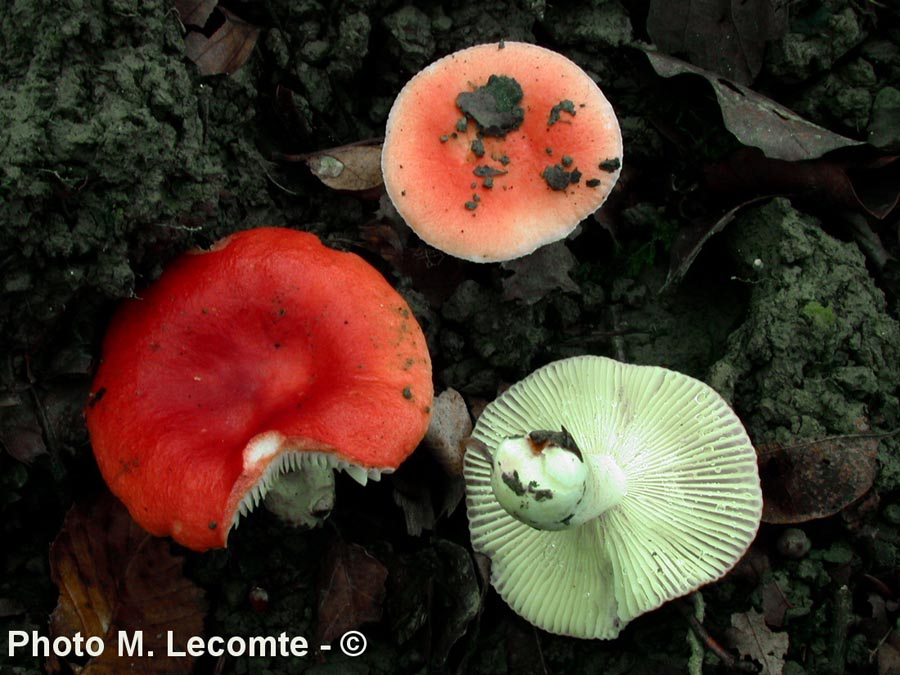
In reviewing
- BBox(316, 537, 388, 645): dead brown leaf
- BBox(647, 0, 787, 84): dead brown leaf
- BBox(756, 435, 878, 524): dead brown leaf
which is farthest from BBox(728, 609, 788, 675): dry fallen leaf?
BBox(647, 0, 787, 84): dead brown leaf

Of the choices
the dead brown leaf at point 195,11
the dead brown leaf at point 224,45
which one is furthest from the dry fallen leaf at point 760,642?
the dead brown leaf at point 195,11

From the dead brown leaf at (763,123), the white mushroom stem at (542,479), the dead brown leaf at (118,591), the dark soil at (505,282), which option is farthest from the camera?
the dead brown leaf at (763,123)

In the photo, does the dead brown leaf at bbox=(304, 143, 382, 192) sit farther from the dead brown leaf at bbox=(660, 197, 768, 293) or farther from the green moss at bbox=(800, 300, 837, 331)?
the green moss at bbox=(800, 300, 837, 331)

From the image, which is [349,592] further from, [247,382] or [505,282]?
[505,282]

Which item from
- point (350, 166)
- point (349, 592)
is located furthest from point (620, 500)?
point (350, 166)

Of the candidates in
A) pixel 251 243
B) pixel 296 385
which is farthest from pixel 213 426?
pixel 251 243

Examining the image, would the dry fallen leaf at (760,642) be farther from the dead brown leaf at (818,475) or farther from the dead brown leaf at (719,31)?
the dead brown leaf at (719,31)
